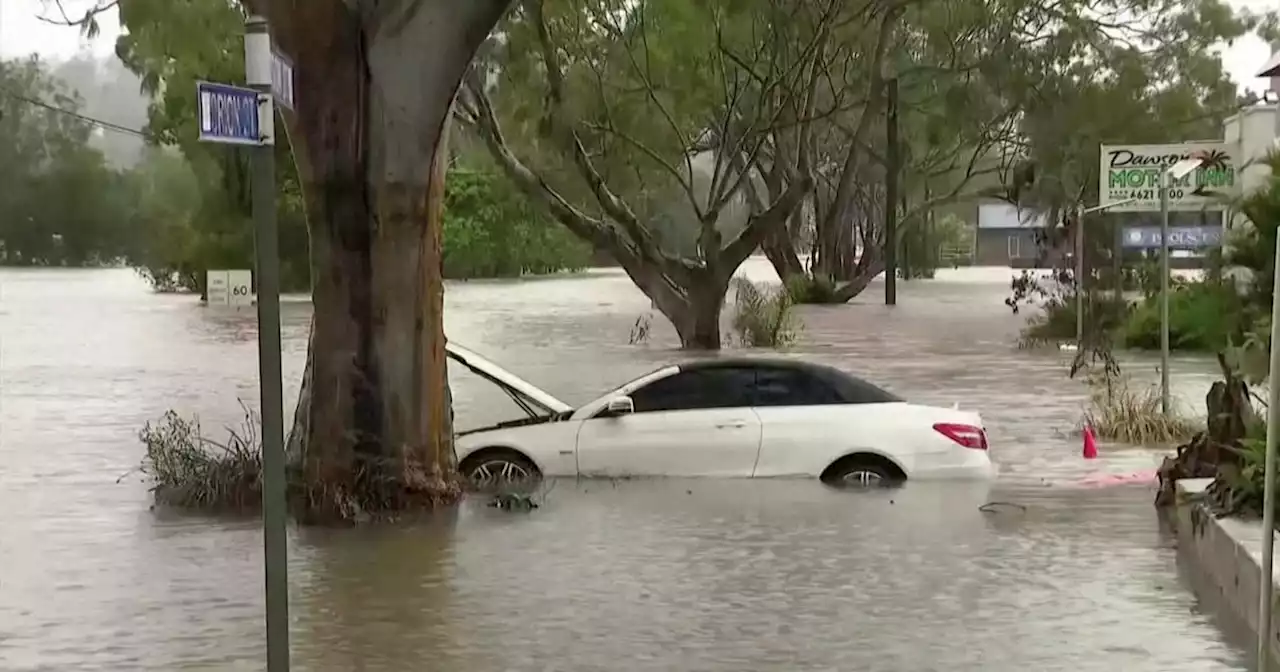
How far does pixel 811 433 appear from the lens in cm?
1540

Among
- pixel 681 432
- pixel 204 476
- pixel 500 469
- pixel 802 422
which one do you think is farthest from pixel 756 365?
pixel 204 476

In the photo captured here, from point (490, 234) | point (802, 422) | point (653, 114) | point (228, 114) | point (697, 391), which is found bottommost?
point (802, 422)

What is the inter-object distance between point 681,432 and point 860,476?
1.61 m

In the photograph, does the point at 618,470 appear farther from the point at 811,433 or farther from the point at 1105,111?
the point at 1105,111

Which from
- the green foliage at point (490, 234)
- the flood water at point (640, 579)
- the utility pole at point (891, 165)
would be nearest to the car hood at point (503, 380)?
the flood water at point (640, 579)

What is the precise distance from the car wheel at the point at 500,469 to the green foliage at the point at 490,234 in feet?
195

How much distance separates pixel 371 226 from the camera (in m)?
14.0

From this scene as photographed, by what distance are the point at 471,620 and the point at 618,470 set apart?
535cm

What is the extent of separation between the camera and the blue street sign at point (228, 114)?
6516 millimetres

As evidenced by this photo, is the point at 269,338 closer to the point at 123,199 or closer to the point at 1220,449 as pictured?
the point at 1220,449

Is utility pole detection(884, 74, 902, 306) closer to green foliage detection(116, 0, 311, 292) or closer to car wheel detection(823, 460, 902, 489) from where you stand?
green foliage detection(116, 0, 311, 292)

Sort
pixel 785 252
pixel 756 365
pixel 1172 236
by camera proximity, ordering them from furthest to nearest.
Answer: pixel 785 252
pixel 1172 236
pixel 756 365

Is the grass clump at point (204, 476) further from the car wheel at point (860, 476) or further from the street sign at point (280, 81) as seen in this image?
the street sign at point (280, 81)

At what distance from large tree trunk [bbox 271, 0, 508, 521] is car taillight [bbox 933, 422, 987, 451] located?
441 centimetres
